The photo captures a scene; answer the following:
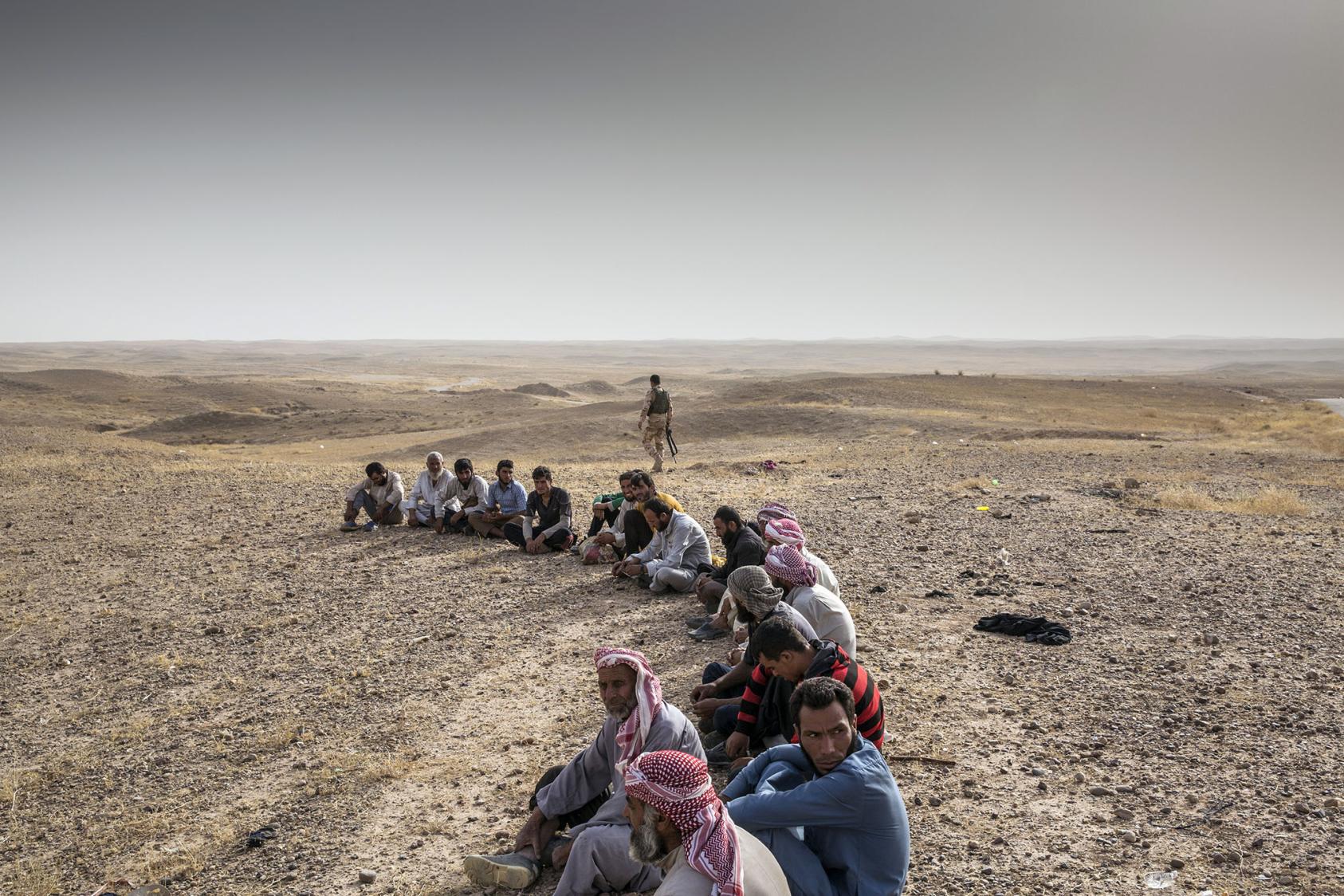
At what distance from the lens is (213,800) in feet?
18.6

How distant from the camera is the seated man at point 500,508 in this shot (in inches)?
484

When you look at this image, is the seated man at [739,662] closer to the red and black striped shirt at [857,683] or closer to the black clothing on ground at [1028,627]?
the red and black striped shirt at [857,683]

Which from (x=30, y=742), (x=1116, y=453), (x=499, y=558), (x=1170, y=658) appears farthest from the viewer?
(x=1116, y=453)

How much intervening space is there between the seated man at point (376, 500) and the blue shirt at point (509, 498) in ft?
5.67

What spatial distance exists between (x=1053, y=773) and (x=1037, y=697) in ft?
4.15

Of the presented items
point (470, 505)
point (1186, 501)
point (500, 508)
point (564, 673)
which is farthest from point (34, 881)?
point (1186, 501)

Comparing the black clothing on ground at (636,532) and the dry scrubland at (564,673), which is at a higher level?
the black clothing on ground at (636,532)

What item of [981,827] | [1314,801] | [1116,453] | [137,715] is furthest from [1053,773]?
[1116,453]

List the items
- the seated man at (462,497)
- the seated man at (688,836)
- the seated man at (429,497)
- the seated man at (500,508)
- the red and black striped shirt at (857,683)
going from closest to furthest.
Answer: the seated man at (688,836) < the red and black striped shirt at (857,683) < the seated man at (500,508) < the seated man at (462,497) < the seated man at (429,497)

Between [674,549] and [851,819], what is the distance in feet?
19.7

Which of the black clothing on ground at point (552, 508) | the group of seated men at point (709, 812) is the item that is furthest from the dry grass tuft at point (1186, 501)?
the group of seated men at point (709, 812)

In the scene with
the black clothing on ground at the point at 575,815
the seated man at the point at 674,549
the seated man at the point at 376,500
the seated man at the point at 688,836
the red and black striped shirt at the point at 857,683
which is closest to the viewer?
the seated man at the point at 688,836

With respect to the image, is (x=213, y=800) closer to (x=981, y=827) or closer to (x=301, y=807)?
(x=301, y=807)

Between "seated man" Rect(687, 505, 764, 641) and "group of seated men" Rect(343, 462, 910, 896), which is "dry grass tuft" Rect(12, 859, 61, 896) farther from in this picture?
"seated man" Rect(687, 505, 764, 641)
